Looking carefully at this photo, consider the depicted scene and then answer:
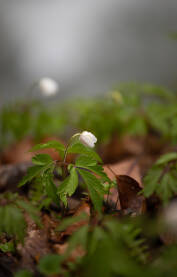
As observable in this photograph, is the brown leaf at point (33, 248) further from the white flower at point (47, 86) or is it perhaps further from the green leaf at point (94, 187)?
the white flower at point (47, 86)

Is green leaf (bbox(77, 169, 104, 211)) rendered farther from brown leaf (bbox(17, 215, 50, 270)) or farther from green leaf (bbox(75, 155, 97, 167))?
brown leaf (bbox(17, 215, 50, 270))

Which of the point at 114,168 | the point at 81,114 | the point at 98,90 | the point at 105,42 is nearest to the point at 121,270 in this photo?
the point at 114,168

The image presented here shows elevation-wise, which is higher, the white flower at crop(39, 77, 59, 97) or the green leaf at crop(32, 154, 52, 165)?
the white flower at crop(39, 77, 59, 97)

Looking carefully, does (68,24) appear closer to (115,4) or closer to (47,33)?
(47,33)

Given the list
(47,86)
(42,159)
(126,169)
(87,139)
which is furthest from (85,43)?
(42,159)

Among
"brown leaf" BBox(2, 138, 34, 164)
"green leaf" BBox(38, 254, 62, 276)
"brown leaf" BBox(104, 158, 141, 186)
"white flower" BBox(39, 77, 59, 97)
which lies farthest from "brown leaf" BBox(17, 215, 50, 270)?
"white flower" BBox(39, 77, 59, 97)

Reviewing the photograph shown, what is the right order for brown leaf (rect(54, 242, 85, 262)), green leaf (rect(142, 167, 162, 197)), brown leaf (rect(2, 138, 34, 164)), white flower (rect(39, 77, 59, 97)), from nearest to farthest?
1. brown leaf (rect(54, 242, 85, 262))
2. green leaf (rect(142, 167, 162, 197))
3. white flower (rect(39, 77, 59, 97))
4. brown leaf (rect(2, 138, 34, 164))

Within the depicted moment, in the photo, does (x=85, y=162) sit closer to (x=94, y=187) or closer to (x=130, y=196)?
(x=94, y=187)
